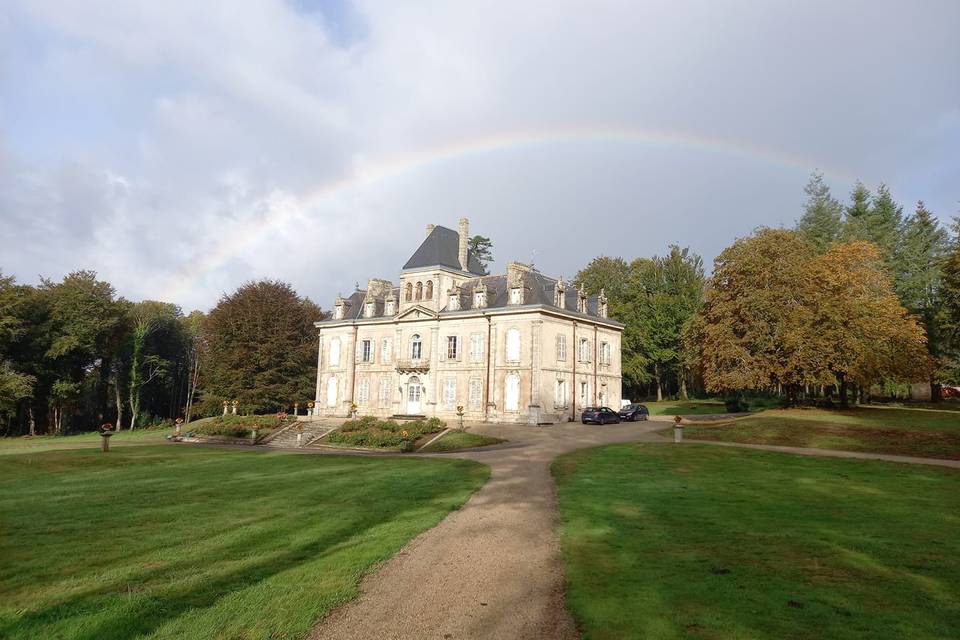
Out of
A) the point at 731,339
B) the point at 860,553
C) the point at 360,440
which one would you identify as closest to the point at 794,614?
the point at 860,553

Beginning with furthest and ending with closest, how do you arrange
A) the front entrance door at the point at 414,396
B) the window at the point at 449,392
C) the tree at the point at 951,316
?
the front entrance door at the point at 414,396
the window at the point at 449,392
the tree at the point at 951,316

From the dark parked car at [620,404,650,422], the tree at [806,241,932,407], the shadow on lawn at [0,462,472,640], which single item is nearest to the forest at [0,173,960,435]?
the tree at [806,241,932,407]

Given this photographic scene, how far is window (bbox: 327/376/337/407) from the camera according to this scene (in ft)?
181

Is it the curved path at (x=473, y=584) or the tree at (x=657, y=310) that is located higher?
the tree at (x=657, y=310)

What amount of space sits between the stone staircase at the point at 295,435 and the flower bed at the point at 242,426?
3.23 feet

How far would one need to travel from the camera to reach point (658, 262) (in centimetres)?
6788

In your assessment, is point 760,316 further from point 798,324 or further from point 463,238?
point 463,238

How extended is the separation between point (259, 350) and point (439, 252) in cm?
2103

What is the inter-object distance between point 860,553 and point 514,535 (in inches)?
225

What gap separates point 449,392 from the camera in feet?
157

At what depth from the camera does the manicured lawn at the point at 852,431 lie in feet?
80.9

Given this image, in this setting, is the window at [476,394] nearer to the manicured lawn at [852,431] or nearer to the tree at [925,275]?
the manicured lawn at [852,431]

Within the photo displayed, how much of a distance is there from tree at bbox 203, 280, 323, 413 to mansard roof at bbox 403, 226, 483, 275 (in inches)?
655

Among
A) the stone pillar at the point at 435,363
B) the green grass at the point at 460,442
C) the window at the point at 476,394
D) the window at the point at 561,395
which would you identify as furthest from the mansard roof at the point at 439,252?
the green grass at the point at 460,442
